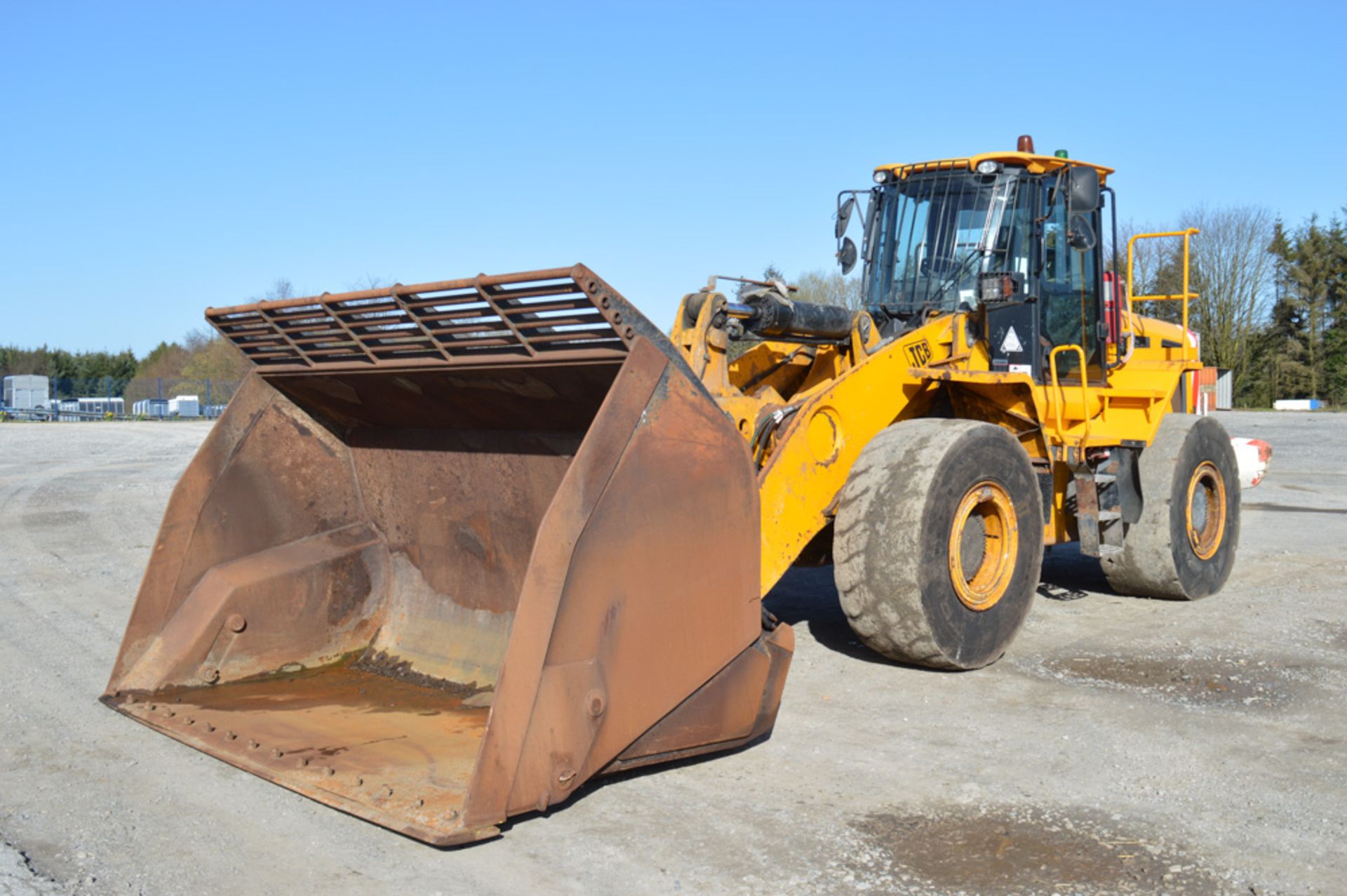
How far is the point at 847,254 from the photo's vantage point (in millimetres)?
7883

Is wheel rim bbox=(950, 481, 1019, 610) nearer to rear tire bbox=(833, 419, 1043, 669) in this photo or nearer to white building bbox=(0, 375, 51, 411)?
rear tire bbox=(833, 419, 1043, 669)

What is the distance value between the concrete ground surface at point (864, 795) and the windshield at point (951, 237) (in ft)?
6.86

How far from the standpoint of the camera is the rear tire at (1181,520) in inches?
320

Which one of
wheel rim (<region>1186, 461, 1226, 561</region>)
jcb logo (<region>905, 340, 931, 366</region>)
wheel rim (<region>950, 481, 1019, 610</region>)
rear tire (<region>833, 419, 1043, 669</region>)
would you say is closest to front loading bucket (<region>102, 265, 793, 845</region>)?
rear tire (<region>833, 419, 1043, 669</region>)

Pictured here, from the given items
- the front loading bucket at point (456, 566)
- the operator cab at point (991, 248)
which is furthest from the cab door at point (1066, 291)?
the front loading bucket at point (456, 566)

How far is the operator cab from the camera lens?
7.38m

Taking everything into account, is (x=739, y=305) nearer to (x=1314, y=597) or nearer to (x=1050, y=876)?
(x=1050, y=876)

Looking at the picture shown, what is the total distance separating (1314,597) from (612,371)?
6160mm

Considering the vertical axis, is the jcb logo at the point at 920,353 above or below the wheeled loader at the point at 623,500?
above

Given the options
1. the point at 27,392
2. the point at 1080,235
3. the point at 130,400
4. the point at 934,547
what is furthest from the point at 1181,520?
the point at 130,400

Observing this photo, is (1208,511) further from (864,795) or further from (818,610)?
(864,795)

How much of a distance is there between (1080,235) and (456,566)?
14.1 feet

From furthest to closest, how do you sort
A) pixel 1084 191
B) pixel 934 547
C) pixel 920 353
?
1. pixel 1084 191
2. pixel 920 353
3. pixel 934 547

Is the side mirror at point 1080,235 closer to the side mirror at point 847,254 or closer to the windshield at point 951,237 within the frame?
the windshield at point 951,237
